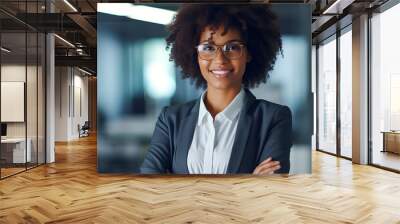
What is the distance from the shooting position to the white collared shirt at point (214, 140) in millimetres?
6465

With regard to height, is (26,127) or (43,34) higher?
(43,34)

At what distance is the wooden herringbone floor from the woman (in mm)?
364

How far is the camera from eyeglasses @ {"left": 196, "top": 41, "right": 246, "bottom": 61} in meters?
6.50

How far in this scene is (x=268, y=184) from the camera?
624 cm

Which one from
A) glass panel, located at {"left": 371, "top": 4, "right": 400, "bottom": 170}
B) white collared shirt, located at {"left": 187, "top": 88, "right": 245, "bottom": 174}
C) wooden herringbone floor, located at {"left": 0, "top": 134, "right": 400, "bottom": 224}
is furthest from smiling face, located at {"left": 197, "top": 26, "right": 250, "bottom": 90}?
glass panel, located at {"left": 371, "top": 4, "right": 400, "bottom": 170}

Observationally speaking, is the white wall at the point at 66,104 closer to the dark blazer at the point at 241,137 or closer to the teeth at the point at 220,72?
the dark blazer at the point at 241,137

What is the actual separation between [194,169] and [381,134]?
4.20 meters

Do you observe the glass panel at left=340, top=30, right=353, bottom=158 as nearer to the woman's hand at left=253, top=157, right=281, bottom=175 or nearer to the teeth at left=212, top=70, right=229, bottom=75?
the woman's hand at left=253, top=157, right=281, bottom=175

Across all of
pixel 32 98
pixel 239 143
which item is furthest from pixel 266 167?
pixel 32 98

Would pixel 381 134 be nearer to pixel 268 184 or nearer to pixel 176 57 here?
pixel 268 184


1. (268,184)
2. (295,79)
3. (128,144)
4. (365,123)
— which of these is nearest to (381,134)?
(365,123)

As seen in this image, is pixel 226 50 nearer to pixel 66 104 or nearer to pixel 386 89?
pixel 386 89

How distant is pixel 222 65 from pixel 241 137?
1.22 metres

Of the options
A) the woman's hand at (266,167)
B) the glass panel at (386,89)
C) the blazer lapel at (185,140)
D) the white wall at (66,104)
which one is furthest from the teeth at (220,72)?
the white wall at (66,104)
